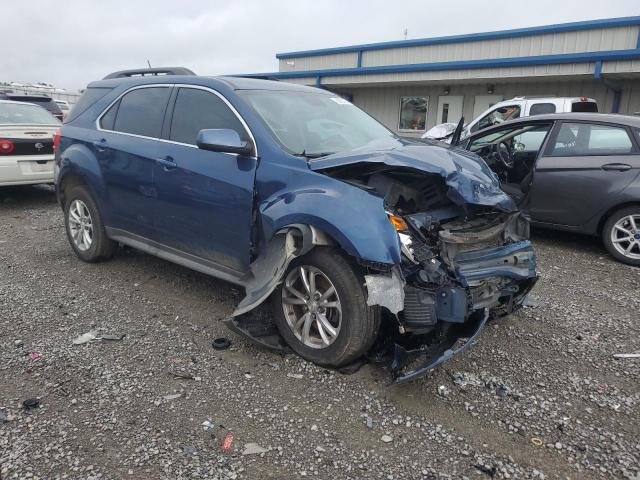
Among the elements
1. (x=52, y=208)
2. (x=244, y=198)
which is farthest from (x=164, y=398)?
(x=52, y=208)

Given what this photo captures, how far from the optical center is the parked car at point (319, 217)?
293 centimetres

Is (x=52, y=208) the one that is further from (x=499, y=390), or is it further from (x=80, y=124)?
(x=499, y=390)

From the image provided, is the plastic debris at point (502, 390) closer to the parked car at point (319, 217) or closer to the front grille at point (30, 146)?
the parked car at point (319, 217)

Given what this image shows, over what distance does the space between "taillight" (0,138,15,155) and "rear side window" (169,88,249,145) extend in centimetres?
485

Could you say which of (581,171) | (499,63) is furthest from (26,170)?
(499,63)

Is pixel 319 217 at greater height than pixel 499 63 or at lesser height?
lesser

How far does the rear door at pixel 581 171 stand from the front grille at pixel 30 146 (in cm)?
739

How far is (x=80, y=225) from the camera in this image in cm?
519

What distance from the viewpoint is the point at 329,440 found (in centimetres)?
259

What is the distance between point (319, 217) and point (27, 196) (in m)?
8.23

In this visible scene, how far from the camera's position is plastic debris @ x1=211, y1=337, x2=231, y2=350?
3.49 m

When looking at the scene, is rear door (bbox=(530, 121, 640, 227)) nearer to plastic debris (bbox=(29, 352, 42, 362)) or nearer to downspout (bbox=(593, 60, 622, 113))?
plastic debris (bbox=(29, 352, 42, 362))

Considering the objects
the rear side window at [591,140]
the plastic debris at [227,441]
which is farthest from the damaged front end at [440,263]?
the rear side window at [591,140]

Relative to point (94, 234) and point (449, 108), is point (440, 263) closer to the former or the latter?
point (94, 234)
